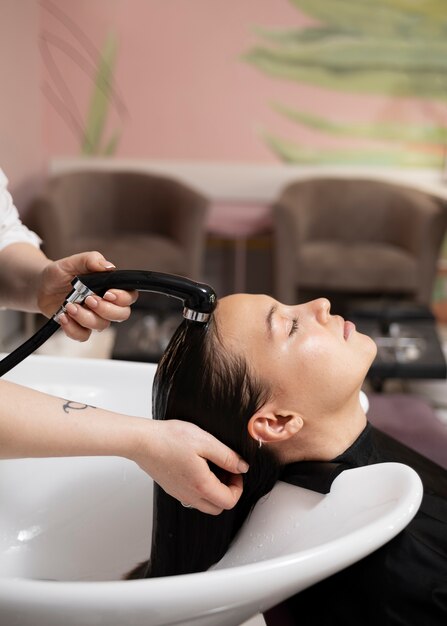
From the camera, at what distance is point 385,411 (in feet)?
6.51

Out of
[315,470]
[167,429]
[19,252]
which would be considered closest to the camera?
[167,429]

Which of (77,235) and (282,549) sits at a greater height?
(282,549)

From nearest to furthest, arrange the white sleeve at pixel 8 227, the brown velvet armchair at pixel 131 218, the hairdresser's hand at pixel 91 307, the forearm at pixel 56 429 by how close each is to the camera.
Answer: the forearm at pixel 56 429, the hairdresser's hand at pixel 91 307, the white sleeve at pixel 8 227, the brown velvet armchair at pixel 131 218

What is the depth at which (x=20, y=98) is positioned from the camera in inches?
157

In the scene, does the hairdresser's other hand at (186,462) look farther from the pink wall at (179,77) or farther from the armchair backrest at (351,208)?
the pink wall at (179,77)

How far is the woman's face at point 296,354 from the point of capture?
48.1 inches

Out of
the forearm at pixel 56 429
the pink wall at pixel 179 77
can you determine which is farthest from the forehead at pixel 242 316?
the pink wall at pixel 179 77

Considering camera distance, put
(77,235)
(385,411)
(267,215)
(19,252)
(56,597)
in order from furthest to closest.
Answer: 1. (267,215)
2. (77,235)
3. (385,411)
4. (19,252)
5. (56,597)

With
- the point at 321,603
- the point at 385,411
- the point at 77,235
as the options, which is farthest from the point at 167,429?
the point at 77,235

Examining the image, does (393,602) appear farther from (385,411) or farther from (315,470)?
(385,411)

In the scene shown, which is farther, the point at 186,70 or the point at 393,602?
the point at 186,70

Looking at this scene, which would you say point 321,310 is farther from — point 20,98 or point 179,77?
point 179,77

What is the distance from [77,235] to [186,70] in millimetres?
1139

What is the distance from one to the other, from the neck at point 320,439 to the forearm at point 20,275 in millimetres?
529
